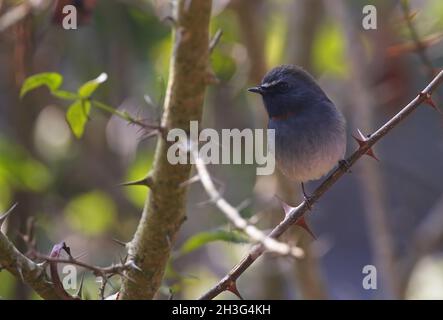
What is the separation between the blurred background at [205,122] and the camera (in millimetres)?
4984

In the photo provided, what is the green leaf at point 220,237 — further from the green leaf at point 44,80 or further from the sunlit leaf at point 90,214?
the sunlit leaf at point 90,214

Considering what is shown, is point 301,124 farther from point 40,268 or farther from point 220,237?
point 40,268

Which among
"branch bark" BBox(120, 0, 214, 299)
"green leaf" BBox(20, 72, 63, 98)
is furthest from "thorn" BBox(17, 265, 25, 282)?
"green leaf" BBox(20, 72, 63, 98)

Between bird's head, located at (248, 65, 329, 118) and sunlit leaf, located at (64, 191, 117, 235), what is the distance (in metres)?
1.79

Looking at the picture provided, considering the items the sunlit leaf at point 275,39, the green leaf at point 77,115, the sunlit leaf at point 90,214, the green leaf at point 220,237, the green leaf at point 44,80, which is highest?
the sunlit leaf at point 275,39

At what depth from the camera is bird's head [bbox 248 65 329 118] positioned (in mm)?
4066

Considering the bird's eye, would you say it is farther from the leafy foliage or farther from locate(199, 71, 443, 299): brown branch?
locate(199, 71, 443, 299): brown branch

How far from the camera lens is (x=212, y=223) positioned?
5664 millimetres

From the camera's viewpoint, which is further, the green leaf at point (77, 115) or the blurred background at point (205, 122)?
the blurred background at point (205, 122)

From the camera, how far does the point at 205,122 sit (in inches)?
244

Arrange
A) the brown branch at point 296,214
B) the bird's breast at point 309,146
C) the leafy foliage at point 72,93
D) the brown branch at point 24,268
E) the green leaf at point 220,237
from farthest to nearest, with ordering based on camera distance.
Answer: the bird's breast at point 309,146, the green leaf at point 220,237, the leafy foliage at point 72,93, the brown branch at point 24,268, the brown branch at point 296,214

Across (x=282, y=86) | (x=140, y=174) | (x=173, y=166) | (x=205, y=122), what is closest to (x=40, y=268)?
(x=173, y=166)

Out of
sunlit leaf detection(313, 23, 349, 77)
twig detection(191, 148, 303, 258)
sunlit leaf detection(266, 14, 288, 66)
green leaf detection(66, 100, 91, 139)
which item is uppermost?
sunlit leaf detection(266, 14, 288, 66)

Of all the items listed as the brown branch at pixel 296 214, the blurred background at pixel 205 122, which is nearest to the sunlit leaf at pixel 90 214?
the blurred background at pixel 205 122
